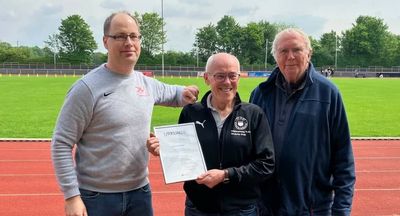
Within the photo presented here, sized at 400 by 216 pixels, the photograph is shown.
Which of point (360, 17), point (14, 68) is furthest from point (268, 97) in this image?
point (360, 17)

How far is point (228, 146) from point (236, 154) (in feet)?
0.26

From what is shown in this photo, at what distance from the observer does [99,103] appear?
2.87 metres

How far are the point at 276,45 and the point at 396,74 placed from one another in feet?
234

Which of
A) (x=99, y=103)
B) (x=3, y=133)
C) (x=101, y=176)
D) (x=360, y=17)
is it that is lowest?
(x=3, y=133)

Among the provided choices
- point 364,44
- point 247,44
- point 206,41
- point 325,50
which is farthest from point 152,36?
point 364,44

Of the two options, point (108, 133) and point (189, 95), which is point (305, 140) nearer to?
point (189, 95)

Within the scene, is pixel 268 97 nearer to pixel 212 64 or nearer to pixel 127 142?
pixel 212 64

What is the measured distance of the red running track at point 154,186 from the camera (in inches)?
244

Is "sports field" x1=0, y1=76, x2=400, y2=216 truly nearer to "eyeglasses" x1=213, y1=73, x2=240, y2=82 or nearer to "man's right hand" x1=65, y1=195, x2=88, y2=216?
"man's right hand" x1=65, y1=195, x2=88, y2=216

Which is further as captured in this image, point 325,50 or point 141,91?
point 325,50

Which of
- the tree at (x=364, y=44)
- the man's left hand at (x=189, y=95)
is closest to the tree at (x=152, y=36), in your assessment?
the tree at (x=364, y=44)

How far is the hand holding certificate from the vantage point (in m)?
2.87

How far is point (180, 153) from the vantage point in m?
2.91

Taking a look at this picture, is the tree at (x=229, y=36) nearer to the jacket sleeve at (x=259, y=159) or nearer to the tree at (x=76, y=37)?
the tree at (x=76, y=37)
